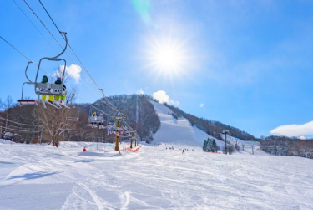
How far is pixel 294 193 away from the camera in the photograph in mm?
7145

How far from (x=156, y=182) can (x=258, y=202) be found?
3616 mm

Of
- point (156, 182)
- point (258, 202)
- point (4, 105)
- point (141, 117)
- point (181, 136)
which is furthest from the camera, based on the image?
point (141, 117)

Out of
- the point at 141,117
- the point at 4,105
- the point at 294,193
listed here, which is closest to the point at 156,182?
the point at 294,193

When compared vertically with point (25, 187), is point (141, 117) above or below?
above

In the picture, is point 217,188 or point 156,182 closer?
point 217,188

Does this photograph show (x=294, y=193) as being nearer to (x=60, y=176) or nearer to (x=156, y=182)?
(x=156, y=182)

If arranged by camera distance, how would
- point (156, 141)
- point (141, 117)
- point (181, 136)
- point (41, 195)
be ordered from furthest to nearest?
point (141, 117) < point (181, 136) < point (156, 141) < point (41, 195)

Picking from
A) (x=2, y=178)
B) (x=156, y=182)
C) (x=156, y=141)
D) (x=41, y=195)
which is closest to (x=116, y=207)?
(x=41, y=195)

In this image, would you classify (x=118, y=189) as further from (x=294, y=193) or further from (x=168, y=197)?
(x=294, y=193)

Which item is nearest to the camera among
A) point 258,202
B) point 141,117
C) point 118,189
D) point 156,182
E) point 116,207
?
point 116,207

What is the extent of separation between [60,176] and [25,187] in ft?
6.46

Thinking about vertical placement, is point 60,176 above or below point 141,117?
below

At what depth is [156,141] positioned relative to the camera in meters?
108

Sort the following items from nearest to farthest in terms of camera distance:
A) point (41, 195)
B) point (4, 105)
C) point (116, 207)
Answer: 1. point (116, 207)
2. point (41, 195)
3. point (4, 105)
